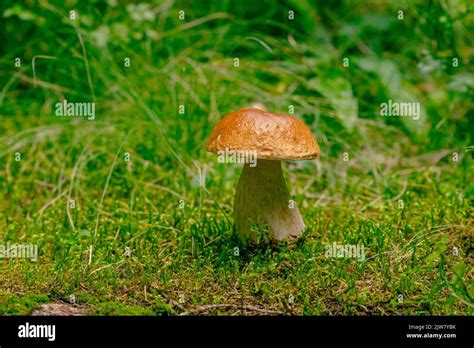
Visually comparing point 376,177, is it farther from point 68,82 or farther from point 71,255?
point 68,82

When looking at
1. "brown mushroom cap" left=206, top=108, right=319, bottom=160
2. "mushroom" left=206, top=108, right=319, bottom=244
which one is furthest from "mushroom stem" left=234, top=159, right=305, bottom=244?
"brown mushroom cap" left=206, top=108, right=319, bottom=160

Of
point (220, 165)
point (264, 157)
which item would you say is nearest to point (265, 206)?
point (264, 157)

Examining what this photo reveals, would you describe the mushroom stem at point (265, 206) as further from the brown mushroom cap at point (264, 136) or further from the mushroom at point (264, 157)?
the brown mushroom cap at point (264, 136)

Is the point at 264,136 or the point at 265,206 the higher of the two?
the point at 264,136

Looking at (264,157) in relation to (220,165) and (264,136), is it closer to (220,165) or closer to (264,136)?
(264,136)

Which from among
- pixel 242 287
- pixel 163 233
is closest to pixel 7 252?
pixel 163 233
